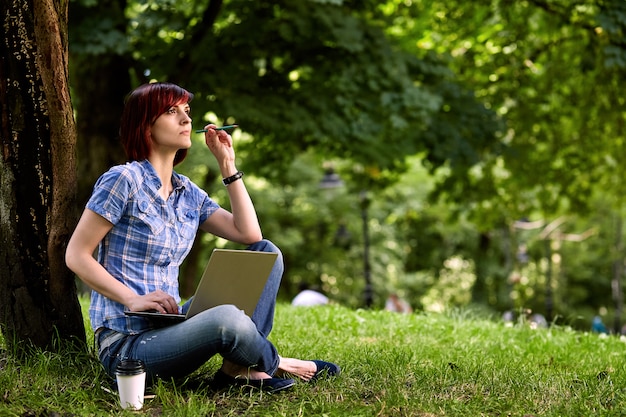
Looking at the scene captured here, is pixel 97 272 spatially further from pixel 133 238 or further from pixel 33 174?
pixel 33 174

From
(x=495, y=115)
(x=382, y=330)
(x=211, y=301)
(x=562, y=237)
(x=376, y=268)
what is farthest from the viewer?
(x=562, y=237)

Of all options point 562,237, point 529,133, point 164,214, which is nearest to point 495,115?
point 529,133

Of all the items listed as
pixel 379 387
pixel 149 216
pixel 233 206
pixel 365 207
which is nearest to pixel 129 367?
pixel 149 216

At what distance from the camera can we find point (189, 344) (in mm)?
3123

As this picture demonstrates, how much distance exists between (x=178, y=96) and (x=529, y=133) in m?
9.11

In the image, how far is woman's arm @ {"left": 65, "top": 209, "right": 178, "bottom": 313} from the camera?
10.1 ft

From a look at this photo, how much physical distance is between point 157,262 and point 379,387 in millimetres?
1189

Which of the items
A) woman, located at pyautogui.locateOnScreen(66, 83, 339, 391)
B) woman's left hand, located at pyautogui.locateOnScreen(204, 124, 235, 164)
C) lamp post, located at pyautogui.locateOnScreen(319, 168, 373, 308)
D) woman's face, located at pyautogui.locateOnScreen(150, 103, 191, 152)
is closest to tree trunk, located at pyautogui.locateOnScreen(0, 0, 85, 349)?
woman, located at pyautogui.locateOnScreen(66, 83, 339, 391)

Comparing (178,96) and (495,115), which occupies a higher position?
(178,96)

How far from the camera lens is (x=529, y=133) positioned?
1155cm

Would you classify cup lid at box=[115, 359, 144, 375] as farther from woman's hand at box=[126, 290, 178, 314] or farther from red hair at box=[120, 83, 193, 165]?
red hair at box=[120, 83, 193, 165]

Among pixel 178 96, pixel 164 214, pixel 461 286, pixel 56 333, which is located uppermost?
pixel 178 96

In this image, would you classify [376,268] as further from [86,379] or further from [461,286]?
Result: [86,379]

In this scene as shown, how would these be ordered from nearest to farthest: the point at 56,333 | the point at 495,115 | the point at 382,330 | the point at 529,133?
the point at 56,333
the point at 382,330
the point at 495,115
the point at 529,133
